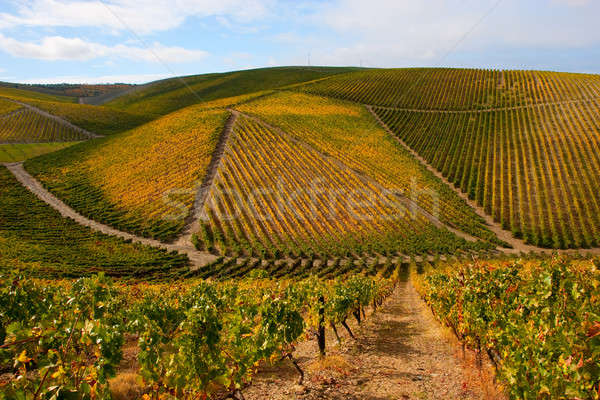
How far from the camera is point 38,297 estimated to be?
11.0 meters

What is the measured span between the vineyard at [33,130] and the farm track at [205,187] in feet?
215

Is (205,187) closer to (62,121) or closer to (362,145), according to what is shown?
(362,145)

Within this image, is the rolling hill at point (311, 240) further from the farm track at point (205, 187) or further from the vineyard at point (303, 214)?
the farm track at point (205, 187)

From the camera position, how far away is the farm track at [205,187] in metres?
48.5

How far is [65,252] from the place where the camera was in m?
42.0

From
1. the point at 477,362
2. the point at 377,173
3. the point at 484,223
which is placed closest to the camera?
the point at 477,362

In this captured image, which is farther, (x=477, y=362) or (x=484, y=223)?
(x=484, y=223)

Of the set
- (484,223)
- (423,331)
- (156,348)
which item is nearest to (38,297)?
(156,348)

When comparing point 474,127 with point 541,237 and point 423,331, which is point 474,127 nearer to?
point 541,237

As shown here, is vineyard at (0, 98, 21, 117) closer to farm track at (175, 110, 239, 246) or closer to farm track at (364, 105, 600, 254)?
farm track at (175, 110, 239, 246)

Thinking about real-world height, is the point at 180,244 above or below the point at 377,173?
below

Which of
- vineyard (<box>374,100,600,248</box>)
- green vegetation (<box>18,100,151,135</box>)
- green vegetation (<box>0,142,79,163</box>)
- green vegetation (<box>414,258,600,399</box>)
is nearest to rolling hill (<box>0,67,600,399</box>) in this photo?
green vegetation (<box>414,258,600,399</box>)

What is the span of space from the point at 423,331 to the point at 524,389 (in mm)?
12129

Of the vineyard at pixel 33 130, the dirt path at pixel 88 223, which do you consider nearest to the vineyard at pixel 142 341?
the dirt path at pixel 88 223
